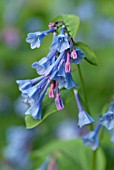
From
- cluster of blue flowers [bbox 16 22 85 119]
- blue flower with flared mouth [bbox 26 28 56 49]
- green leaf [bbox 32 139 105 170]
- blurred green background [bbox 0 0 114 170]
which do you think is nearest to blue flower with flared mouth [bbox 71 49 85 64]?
cluster of blue flowers [bbox 16 22 85 119]

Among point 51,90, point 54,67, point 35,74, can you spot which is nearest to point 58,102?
point 51,90

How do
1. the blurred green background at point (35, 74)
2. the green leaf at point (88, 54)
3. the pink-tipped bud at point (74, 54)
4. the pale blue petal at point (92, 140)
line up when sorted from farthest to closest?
1. the blurred green background at point (35, 74)
2. the pale blue petal at point (92, 140)
3. the green leaf at point (88, 54)
4. the pink-tipped bud at point (74, 54)

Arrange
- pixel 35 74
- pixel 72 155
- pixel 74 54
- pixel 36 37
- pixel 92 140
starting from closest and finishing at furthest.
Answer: pixel 74 54
pixel 36 37
pixel 92 140
pixel 72 155
pixel 35 74

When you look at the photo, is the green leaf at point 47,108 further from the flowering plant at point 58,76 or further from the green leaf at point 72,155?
the green leaf at point 72,155

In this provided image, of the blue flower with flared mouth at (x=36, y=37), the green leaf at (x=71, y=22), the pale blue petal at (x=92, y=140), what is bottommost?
the pale blue petal at (x=92, y=140)

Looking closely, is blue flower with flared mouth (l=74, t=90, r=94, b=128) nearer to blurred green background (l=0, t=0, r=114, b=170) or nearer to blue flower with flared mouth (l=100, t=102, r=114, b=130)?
blue flower with flared mouth (l=100, t=102, r=114, b=130)

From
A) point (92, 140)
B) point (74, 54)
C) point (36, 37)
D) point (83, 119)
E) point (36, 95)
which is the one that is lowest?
point (92, 140)

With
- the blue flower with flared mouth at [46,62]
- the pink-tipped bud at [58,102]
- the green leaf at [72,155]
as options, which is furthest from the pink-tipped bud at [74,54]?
the green leaf at [72,155]

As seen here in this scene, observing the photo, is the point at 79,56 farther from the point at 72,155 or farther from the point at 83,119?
the point at 72,155
